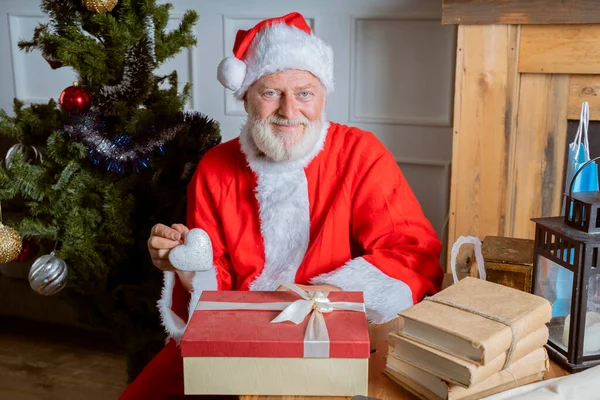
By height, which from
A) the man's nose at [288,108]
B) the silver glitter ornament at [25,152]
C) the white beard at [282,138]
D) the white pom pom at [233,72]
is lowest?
the silver glitter ornament at [25,152]

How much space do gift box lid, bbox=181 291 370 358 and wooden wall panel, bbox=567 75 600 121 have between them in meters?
1.14

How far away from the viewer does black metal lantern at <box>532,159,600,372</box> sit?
112cm

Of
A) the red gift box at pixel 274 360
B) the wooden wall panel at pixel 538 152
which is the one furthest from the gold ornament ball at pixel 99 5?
the wooden wall panel at pixel 538 152

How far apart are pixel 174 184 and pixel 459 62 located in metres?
0.93

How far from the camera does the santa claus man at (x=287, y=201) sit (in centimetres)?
158

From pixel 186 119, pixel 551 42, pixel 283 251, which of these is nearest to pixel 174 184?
pixel 186 119

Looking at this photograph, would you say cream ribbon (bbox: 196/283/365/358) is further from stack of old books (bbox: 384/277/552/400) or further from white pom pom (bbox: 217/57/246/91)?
white pom pom (bbox: 217/57/246/91)

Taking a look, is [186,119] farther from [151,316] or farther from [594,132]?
[594,132]

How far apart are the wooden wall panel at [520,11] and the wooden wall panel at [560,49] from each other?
34 mm

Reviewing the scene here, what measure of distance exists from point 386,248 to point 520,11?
824 millimetres

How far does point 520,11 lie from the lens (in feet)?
6.08

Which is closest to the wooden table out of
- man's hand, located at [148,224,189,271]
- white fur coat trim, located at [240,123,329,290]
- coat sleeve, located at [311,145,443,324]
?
coat sleeve, located at [311,145,443,324]

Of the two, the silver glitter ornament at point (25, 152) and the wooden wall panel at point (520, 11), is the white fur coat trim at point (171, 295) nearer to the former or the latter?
the silver glitter ornament at point (25, 152)

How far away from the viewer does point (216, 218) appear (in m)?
1.70
